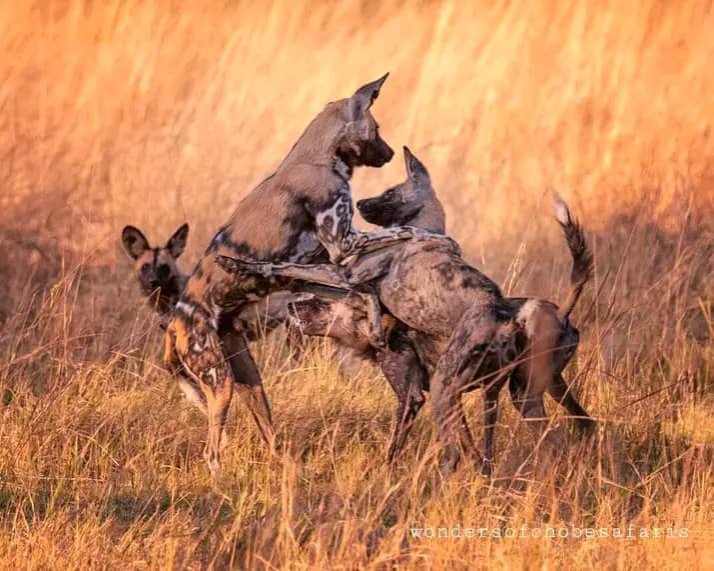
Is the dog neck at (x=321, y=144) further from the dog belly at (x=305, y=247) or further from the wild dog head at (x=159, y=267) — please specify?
the wild dog head at (x=159, y=267)

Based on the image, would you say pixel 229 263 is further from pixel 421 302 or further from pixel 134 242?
pixel 134 242

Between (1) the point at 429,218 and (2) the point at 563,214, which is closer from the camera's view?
(2) the point at 563,214

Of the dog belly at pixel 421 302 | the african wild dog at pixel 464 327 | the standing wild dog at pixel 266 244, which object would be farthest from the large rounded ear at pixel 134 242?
the dog belly at pixel 421 302

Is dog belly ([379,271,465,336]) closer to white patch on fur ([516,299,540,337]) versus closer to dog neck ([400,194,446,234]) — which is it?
white patch on fur ([516,299,540,337])

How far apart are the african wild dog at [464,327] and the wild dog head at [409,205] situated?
46 cm

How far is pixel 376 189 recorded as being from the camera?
426 inches

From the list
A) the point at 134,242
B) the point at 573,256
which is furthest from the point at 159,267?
the point at 573,256

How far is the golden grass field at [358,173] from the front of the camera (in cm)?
675

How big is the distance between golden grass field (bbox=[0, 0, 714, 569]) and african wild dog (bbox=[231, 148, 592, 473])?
434 mm

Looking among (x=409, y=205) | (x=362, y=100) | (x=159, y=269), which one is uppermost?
(x=362, y=100)

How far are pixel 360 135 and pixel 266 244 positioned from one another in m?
0.65

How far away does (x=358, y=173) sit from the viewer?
1074 cm

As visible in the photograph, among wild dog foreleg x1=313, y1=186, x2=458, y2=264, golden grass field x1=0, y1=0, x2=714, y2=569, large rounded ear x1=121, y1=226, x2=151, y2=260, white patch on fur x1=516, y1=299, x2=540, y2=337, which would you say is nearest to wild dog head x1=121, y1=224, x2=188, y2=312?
large rounded ear x1=121, y1=226, x2=151, y2=260

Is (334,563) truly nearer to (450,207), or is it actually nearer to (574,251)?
(574,251)
